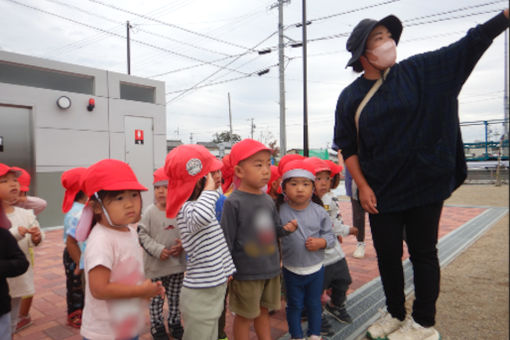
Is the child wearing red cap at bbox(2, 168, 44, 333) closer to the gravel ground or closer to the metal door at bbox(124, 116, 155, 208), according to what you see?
the gravel ground

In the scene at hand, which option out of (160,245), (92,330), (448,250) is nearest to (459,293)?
(448,250)

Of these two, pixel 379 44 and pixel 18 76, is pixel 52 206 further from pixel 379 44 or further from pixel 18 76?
pixel 379 44

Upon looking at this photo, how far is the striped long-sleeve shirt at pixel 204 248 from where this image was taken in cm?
186

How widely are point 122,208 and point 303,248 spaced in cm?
123

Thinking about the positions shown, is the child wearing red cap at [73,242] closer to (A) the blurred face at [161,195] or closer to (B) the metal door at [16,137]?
(A) the blurred face at [161,195]

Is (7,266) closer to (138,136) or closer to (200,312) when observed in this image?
(200,312)

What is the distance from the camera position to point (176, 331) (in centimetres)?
260

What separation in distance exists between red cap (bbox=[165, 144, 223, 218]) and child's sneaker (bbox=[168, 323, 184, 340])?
1.16m

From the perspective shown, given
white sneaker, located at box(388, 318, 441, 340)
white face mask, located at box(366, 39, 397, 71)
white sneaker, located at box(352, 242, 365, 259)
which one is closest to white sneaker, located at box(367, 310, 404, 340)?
white sneaker, located at box(388, 318, 441, 340)

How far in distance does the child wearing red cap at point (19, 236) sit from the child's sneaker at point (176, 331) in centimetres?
101

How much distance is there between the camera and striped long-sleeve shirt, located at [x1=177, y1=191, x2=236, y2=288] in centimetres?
186

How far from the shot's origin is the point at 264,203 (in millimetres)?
2213

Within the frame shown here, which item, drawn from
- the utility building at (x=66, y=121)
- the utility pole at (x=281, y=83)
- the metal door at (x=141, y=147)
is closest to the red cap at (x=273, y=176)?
the utility building at (x=66, y=121)

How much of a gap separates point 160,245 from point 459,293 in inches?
102
